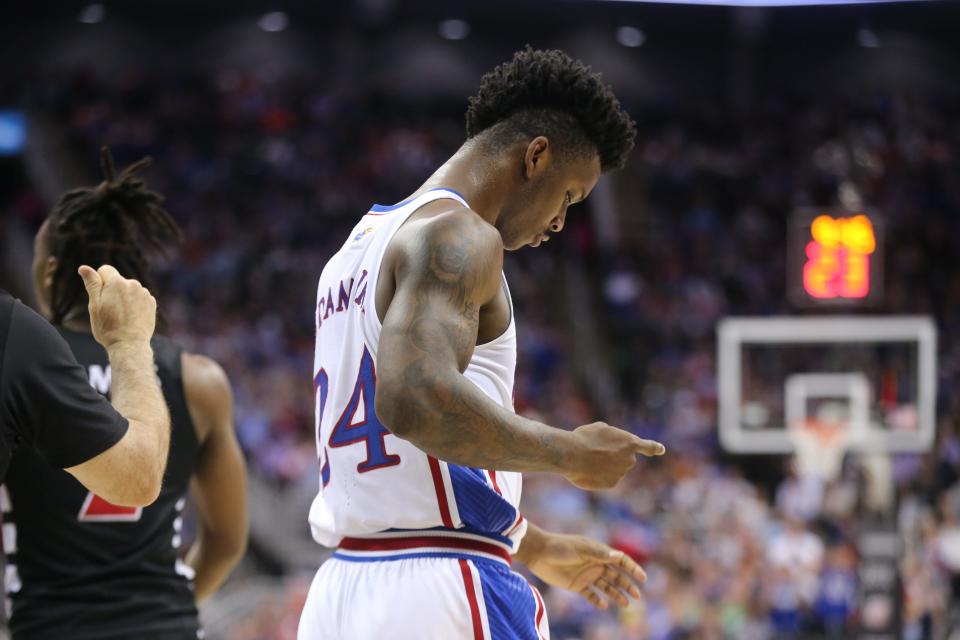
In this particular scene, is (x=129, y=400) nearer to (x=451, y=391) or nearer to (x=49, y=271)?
(x=451, y=391)

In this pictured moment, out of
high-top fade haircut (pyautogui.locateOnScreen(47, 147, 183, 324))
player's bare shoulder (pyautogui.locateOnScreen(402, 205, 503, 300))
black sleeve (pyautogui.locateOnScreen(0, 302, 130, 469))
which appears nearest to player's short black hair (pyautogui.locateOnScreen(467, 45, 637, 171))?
player's bare shoulder (pyautogui.locateOnScreen(402, 205, 503, 300))

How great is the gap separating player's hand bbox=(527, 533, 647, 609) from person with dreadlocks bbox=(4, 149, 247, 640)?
0.92 m

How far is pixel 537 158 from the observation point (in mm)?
2836

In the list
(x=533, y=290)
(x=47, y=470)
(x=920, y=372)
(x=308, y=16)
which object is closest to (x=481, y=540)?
(x=47, y=470)

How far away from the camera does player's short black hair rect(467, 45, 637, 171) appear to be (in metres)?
2.87

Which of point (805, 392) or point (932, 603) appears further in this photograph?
point (805, 392)

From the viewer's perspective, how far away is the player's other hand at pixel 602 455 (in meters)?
2.44

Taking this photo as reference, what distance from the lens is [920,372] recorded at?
13953 mm

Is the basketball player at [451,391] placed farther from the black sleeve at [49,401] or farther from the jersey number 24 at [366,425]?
the black sleeve at [49,401]

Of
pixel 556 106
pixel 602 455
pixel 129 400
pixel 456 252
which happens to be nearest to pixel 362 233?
pixel 456 252

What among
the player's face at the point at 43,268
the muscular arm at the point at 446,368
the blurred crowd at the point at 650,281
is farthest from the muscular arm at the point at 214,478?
the blurred crowd at the point at 650,281

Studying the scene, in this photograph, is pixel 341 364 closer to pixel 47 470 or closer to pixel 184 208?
pixel 47 470

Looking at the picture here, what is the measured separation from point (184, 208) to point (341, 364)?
16915 mm

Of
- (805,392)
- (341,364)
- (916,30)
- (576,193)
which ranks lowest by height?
(805,392)
